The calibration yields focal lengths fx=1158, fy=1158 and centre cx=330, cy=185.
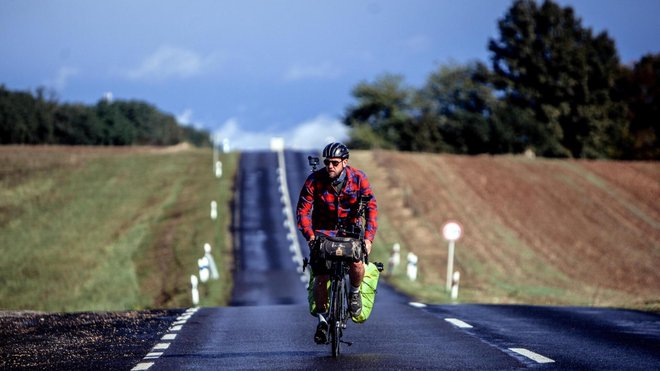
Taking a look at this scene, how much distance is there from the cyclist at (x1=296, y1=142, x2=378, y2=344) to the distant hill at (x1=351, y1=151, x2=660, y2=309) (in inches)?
552

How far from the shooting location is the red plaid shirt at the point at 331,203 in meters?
11.3

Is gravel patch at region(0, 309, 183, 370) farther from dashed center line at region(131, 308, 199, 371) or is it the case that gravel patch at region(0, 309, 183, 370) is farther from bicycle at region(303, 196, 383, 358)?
Answer: bicycle at region(303, 196, 383, 358)

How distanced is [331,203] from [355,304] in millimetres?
1052

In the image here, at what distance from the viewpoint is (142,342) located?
514 inches

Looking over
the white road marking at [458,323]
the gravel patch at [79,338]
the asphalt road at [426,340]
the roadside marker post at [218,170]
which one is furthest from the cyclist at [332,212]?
the roadside marker post at [218,170]

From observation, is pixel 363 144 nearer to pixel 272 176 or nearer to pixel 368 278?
pixel 272 176

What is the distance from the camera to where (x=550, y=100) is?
103000 millimetres

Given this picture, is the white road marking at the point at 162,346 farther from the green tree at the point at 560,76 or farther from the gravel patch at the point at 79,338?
the green tree at the point at 560,76

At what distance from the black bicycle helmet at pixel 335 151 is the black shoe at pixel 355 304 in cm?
147

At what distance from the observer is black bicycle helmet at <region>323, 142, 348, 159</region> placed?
11.0 meters

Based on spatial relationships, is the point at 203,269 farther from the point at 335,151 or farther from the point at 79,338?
the point at 335,151

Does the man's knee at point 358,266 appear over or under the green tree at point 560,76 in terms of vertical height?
under

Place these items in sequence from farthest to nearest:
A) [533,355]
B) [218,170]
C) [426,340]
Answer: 1. [218,170]
2. [426,340]
3. [533,355]

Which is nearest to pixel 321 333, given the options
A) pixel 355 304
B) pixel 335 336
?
pixel 335 336
